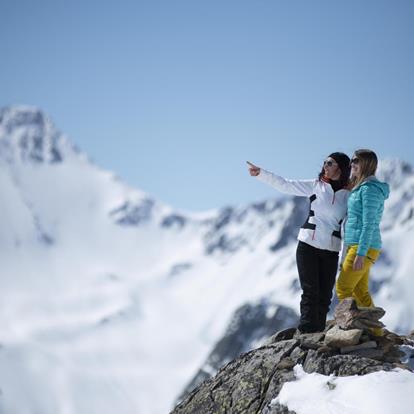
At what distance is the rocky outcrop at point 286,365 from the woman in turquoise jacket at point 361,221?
59cm

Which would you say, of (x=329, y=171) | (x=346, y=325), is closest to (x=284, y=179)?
(x=329, y=171)

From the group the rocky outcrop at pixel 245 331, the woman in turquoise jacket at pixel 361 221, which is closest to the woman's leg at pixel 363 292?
the woman in turquoise jacket at pixel 361 221

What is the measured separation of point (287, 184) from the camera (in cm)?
1157

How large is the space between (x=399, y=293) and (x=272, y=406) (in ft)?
652

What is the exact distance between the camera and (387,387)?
26.7ft

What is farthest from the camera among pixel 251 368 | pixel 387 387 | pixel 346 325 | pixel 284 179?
pixel 284 179

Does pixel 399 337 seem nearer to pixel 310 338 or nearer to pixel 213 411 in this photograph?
pixel 310 338

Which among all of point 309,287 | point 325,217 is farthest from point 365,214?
point 309,287

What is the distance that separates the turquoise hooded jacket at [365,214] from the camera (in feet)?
33.8

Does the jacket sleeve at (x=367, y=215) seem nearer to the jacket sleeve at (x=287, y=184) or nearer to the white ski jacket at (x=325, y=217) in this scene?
the white ski jacket at (x=325, y=217)

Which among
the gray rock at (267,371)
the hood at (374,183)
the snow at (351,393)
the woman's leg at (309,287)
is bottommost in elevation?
the snow at (351,393)

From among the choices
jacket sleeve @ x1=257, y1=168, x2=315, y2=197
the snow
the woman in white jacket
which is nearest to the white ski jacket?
the woman in white jacket

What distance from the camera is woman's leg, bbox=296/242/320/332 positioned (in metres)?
11.0

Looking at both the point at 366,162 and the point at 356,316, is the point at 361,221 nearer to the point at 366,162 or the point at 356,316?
the point at 366,162
